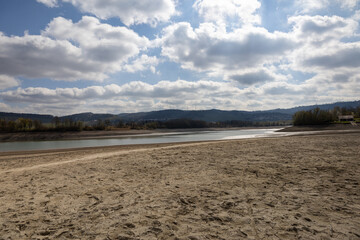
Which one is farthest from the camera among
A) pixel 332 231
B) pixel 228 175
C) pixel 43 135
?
pixel 43 135

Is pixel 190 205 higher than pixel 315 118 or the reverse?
the reverse

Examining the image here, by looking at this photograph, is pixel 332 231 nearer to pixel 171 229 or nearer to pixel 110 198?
pixel 171 229

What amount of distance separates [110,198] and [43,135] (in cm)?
7674

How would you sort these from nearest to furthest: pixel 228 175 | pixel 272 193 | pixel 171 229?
pixel 171 229 → pixel 272 193 → pixel 228 175

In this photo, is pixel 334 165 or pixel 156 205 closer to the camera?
pixel 156 205

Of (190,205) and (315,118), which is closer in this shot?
(190,205)

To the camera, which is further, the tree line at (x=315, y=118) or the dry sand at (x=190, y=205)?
the tree line at (x=315, y=118)

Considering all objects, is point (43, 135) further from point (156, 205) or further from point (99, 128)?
point (156, 205)

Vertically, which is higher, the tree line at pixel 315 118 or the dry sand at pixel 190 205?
the tree line at pixel 315 118

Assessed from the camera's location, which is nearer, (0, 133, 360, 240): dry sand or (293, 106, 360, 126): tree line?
(0, 133, 360, 240): dry sand

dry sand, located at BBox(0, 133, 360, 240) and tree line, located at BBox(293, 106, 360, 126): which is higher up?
tree line, located at BBox(293, 106, 360, 126)

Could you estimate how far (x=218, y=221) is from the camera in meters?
4.50

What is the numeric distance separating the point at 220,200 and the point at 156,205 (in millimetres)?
1884

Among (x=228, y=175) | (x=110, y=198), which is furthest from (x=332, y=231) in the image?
(x=110, y=198)
